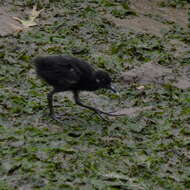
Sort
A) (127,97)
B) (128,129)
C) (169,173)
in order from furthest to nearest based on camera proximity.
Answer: (127,97), (128,129), (169,173)

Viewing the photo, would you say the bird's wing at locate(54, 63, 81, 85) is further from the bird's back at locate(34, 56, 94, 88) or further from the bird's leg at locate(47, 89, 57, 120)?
the bird's leg at locate(47, 89, 57, 120)

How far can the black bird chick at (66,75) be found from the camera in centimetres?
666

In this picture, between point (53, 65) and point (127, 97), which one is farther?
point (127, 97)

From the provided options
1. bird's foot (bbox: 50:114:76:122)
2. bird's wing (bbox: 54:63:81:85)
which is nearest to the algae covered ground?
bird's foot (bbox: 50:114:76:122)

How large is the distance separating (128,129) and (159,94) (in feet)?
4.47

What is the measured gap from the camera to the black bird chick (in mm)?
6664

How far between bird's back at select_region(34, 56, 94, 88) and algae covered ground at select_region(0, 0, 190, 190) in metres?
0.53

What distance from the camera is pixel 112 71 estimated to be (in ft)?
28.1

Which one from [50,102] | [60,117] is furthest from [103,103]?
[50,102]

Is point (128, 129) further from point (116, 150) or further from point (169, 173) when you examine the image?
point (169, 173)

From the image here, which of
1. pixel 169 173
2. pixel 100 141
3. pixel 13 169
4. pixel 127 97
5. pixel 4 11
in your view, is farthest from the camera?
pixel 4 11

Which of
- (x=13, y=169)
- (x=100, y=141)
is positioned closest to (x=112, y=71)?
(x=100, y=141)

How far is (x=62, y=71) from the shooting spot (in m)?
6.66

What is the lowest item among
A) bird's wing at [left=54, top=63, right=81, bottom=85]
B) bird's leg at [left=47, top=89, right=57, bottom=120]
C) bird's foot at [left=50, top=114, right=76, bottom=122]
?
bird's foot at [left=50, top=114, right=76, bottom=122]
